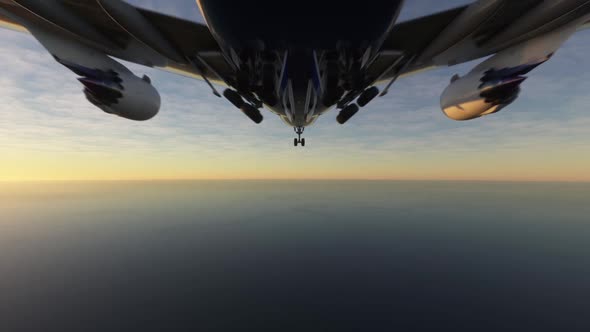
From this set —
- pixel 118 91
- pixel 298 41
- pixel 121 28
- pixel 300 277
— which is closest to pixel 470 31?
pixel 298 41

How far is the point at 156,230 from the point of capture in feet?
490

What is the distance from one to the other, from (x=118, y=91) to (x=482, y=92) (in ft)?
23.4

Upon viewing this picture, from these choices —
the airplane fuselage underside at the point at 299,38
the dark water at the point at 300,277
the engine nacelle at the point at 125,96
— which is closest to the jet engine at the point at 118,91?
the engine nacelle at the point at 125,96

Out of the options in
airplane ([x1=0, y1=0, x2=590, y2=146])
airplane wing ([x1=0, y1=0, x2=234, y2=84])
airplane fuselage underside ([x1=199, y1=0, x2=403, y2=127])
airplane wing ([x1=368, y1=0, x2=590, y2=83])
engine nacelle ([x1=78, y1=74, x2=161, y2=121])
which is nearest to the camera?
airplane fuselage underside ([x1=199, y1=0, x2=403, y2=127])

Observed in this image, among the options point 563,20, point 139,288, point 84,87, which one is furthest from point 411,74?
point 139,288

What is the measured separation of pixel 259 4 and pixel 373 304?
93004 millimetres

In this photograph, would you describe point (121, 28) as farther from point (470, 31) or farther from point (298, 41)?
point (470, 31)

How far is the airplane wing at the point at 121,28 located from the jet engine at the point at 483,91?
481 cm

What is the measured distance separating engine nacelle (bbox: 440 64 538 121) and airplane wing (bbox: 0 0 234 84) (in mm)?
4803

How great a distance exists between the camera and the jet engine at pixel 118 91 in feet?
13.1

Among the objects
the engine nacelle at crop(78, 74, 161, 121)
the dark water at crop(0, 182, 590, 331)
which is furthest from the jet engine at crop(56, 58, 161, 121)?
the dark water at crop(0, 182, 590, 331)

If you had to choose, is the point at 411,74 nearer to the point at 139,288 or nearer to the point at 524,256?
the point at 139,288

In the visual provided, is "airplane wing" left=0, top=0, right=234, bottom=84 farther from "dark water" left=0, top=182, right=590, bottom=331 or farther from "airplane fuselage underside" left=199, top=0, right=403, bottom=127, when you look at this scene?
"dark water" left=0, top=182, right=590, bottom=331

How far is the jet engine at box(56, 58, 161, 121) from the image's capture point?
3.99m
